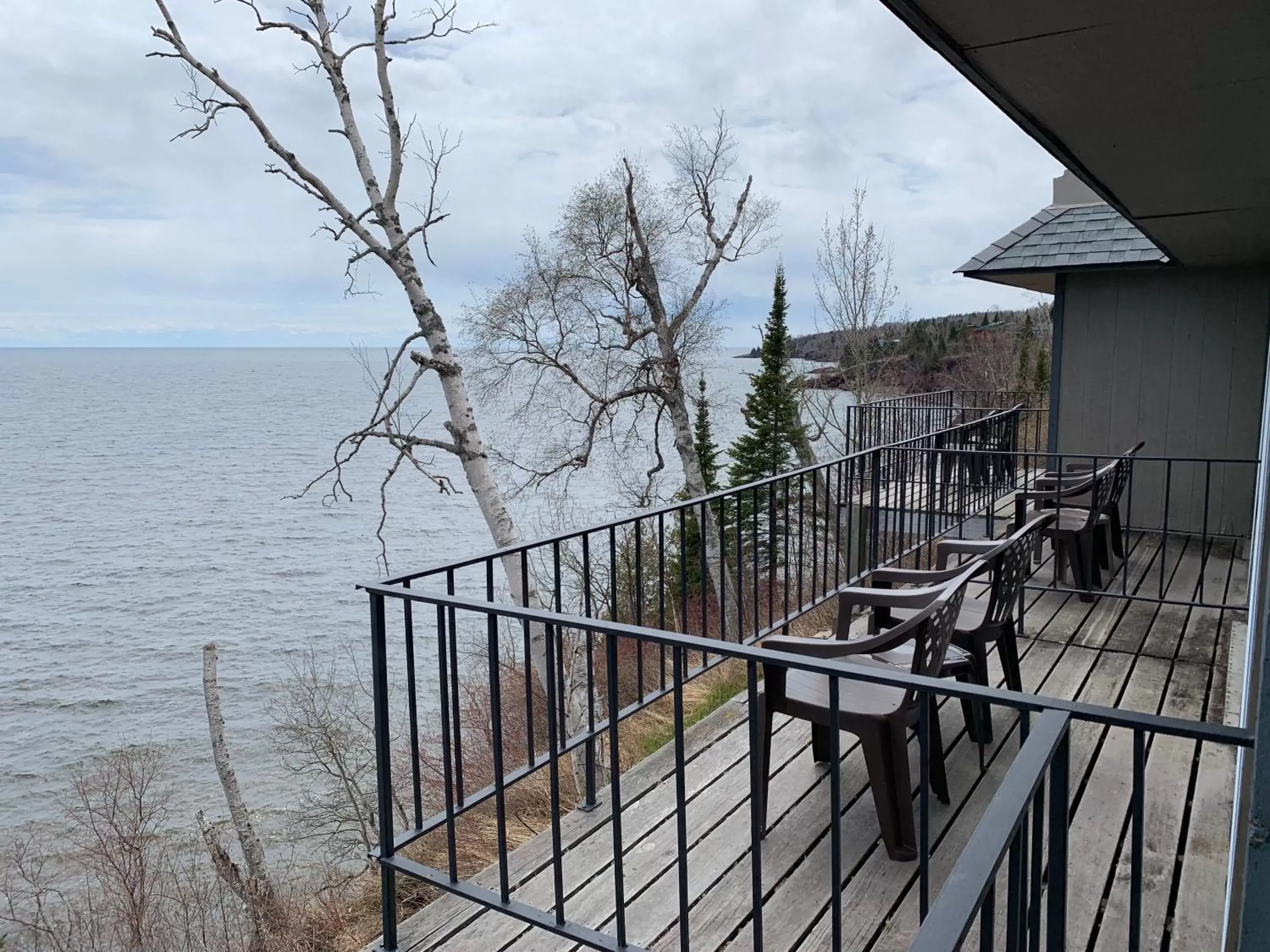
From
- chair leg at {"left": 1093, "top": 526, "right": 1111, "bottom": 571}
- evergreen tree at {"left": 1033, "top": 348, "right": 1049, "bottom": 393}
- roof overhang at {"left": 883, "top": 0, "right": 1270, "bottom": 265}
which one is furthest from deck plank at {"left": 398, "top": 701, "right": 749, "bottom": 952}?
evergreen tree at {"left": 1033, "top": 348, "right": 1049, "bottom": 393}

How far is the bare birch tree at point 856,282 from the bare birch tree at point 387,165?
37.8 ft

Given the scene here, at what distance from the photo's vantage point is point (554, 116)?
22984mm

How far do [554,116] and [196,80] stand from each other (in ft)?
49.4

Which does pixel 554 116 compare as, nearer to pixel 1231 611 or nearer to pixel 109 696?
pixel 109 696

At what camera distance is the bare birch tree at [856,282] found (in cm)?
1938

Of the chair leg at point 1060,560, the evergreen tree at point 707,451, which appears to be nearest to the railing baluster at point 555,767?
the chair leg at point 1060,560

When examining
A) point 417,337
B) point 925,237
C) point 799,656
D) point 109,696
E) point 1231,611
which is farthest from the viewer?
point 925,237

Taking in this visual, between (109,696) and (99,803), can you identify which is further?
(109,696)

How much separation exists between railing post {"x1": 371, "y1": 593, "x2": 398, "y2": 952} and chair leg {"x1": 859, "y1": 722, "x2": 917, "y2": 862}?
1.36 m

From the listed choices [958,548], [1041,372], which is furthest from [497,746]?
[1041,372]

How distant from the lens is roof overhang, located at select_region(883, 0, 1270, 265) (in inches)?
67.3

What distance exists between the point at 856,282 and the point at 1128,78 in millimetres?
18244

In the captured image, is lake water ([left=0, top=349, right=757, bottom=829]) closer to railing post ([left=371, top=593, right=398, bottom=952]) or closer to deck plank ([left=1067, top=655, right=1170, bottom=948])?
railing post ([left=371, top=593, right=398, bottom=952])

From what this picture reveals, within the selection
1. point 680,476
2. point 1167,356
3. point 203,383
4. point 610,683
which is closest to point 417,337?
point 1167,356
